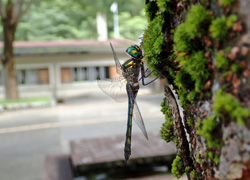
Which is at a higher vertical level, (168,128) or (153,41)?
(153,41)

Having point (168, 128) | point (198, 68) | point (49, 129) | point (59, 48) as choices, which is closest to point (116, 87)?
point (168, 128)

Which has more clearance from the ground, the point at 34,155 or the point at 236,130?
the point at 236,130

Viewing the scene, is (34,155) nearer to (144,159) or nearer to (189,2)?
(144,159)

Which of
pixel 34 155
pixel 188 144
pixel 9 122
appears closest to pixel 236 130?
pixel 188 144

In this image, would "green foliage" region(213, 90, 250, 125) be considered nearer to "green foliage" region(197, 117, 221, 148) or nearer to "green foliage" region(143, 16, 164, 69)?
"green foliage" region(197, 117, 221, 148)

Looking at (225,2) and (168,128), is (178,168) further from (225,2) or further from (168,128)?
(225,2)

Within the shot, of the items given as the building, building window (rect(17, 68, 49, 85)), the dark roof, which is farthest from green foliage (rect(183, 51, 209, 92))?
building window (rect(17, 68, 49, 85))
